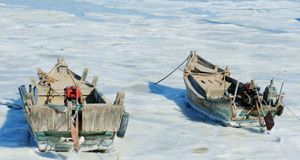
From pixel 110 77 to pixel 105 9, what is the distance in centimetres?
2663

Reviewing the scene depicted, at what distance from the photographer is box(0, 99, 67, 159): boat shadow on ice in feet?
32.6

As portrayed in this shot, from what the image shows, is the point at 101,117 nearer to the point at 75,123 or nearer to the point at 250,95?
the point at 75,123

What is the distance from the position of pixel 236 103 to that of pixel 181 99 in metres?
2.50

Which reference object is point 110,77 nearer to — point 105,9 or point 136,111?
point 136,111

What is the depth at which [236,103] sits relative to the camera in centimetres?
1297

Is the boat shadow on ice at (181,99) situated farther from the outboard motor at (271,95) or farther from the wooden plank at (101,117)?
the wooden plank at (101,117)

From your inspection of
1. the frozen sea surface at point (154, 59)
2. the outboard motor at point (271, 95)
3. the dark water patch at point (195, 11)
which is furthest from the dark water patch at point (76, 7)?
the outboard motor at point (271, 95)

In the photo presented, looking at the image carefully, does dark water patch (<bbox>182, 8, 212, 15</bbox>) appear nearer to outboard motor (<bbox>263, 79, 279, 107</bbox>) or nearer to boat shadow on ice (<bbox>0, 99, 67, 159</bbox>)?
outboard motor (<bbox>263, 79, 279, 107</bbox>)

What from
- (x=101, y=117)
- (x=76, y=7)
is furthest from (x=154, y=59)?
(x=76, y=7)

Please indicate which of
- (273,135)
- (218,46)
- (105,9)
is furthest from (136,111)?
(105,9)

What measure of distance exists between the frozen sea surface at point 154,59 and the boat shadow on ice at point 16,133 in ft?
0.08

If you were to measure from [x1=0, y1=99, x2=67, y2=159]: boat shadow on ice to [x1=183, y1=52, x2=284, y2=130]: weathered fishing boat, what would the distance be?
477 centimetres

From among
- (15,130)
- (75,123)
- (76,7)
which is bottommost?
(15,130)

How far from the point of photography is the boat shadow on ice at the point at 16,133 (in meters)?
9.93
